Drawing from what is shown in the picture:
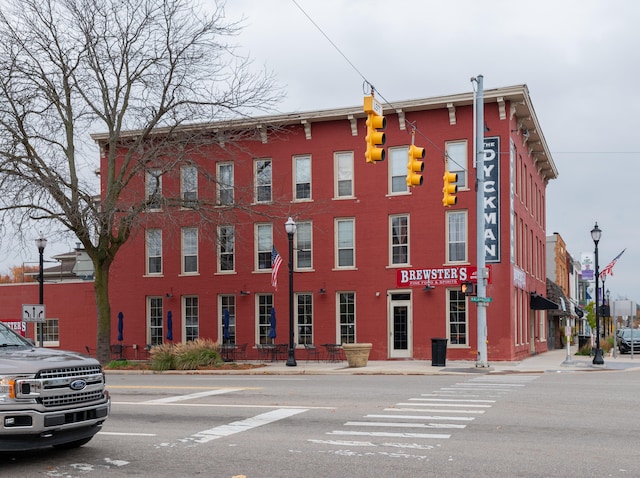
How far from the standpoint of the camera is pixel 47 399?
818 cm

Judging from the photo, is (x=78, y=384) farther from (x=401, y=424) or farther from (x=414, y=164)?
(x=414, y=164)

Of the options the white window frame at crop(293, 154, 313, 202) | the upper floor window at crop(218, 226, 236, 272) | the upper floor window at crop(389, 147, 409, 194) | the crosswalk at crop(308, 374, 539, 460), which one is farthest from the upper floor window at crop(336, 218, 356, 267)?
the crosswalk at crop(308, 374, 539, 460)

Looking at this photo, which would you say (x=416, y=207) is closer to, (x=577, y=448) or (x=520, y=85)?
(x=520, y=85)

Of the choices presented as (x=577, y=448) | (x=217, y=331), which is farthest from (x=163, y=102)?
(x=577, y=448)

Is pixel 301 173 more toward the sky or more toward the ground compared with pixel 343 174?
more toward the sky

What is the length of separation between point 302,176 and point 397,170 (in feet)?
14.1

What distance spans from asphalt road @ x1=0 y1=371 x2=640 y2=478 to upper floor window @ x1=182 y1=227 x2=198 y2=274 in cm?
1773

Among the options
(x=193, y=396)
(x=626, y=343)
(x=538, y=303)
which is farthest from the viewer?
(x=626, y=343)

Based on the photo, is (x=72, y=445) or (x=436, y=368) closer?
(x=72, y=445)

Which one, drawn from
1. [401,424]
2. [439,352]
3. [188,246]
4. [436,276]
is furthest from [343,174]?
[401,424]

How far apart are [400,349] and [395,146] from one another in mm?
8361

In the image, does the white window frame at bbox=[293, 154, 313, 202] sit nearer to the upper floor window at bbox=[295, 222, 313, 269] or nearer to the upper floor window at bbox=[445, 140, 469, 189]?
the upper floor window at bbox=[295, 222, 313, 269]

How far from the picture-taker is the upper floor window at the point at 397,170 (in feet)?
103

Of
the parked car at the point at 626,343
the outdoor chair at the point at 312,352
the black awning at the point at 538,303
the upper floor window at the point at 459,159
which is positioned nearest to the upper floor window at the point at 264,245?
the outdoor chair at the point at 312,352
